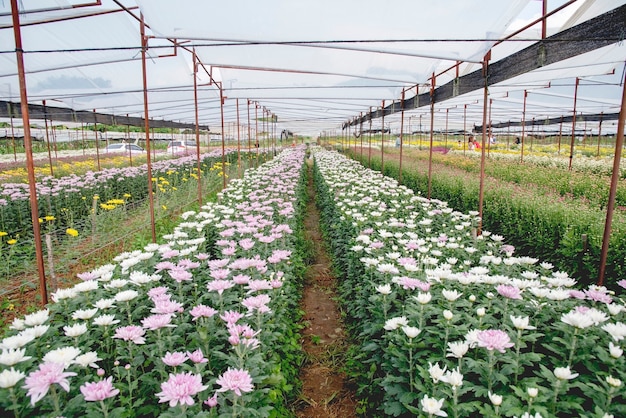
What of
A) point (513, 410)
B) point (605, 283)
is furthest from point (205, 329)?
point (605, 283)

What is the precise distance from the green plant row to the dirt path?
2.68 metres

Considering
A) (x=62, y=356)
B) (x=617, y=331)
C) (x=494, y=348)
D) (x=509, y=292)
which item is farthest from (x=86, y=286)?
(x=617, y=331)

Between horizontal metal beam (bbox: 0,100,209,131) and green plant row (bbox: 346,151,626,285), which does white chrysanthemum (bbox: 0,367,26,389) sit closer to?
green plant row (bbox: 346,151,626,285)

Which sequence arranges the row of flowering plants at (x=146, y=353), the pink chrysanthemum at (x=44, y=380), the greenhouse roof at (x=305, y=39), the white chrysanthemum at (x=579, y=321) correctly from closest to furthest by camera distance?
the pink chrysanthemum at (x=44, y=380) → the row of flowering plants at (x=146, y=353) → the white chrysanthemum at (x=579, y=321) → the greenhouse roof at (x=305, y=39)

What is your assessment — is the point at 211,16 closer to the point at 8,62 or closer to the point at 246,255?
the point at 246,255

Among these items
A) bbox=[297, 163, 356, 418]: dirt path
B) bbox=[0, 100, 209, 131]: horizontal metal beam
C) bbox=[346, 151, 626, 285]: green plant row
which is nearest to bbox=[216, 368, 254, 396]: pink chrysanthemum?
bbox=[297, 163, 356, 418]: dirt path

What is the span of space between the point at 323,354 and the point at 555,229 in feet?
10.8

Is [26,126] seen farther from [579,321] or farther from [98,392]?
[579,321]

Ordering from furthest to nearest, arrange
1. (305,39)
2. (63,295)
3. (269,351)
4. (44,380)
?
(305,39), (269,351), (63,295), (44,380)

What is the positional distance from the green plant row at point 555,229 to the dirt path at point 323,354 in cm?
268

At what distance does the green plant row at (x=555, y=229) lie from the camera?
13.1 ft

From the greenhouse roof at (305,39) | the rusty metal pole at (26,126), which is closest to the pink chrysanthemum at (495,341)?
the greenhouse roof at (305,39)

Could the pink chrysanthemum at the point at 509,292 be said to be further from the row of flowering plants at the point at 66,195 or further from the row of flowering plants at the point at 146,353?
the row of flowering plants at the point at 66,195

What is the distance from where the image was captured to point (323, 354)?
366 cm
